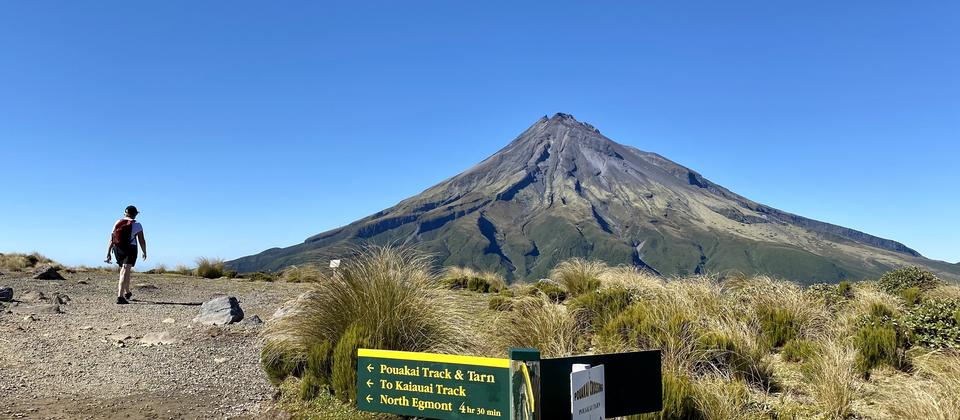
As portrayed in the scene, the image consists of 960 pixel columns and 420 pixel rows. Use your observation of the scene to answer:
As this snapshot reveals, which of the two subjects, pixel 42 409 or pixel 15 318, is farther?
pixel 15 318

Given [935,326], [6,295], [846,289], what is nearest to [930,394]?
[935,326]

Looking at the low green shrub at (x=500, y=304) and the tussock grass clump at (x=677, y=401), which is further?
the low green shrub at (x=500, y=304)

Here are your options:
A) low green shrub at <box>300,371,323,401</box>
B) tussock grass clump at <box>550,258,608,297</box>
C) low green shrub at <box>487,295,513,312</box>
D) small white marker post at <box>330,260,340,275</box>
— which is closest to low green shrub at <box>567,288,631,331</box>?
low green shrub at <box>487,295,513,312</box>

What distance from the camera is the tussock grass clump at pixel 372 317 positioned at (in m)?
5.72

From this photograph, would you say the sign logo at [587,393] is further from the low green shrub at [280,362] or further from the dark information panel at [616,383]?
the low green shrub at [280,362]

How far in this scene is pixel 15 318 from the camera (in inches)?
343

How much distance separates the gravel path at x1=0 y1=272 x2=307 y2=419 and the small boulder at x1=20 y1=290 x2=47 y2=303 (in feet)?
0.15

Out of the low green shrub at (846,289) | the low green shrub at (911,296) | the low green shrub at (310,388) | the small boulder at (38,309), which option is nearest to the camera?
the low green shrub at (310,388)

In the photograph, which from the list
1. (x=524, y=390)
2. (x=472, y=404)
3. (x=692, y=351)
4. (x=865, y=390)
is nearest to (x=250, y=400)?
(x=472, y=404)

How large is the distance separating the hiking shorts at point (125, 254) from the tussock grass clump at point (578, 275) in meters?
8.36

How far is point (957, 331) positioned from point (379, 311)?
5971 mm

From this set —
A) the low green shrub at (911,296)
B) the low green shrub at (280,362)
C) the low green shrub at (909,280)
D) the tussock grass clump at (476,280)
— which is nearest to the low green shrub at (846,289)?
the low green shrub at (909,280)

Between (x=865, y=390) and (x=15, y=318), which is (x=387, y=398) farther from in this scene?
(x=15, y=318)

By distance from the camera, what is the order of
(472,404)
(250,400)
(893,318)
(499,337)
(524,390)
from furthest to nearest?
(893,318), (499,337), (250,400), (472,404), (524,390)
